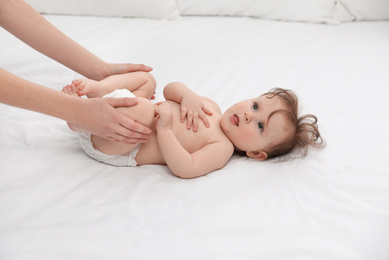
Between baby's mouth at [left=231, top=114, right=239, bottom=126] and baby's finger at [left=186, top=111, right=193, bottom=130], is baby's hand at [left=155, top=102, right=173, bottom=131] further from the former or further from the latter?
baby's mouth at [left=231, top=114, right=239, bottom=126]

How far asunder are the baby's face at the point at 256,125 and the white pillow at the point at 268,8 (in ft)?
3.62

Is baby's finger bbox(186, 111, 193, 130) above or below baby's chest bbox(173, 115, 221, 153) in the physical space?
above

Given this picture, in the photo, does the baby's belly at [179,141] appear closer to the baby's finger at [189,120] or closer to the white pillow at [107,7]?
the baby's finger at [189,120]

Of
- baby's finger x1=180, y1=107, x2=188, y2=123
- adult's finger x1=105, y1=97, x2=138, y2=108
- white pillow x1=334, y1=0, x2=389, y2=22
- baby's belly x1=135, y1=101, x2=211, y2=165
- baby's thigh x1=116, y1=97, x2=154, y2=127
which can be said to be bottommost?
baby's belly x1=135, y1=101, x2=211, y2=165

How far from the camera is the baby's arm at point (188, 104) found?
49.4 inches

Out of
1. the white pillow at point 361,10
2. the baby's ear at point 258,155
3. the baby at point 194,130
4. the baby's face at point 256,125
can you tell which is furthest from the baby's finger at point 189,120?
the white pillow at point 361,10

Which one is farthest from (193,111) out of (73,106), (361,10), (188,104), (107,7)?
(361,10)

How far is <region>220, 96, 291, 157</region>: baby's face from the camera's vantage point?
1.24 metres

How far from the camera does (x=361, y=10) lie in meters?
2.21

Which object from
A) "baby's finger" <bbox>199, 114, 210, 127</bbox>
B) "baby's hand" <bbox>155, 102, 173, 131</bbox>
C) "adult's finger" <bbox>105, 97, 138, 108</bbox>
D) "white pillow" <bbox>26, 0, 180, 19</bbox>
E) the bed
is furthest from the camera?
"white pillow" <bbox>26, 0, 180, 19</bbox>

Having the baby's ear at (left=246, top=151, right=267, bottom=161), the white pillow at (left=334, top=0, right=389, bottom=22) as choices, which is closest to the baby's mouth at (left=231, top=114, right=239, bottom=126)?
the baby's ear at (left=246, top=151, right=267, bottom=161)

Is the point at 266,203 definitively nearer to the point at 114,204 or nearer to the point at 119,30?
the point at 114,204

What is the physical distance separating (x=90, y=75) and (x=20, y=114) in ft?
0.88

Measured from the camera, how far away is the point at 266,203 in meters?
1.05
